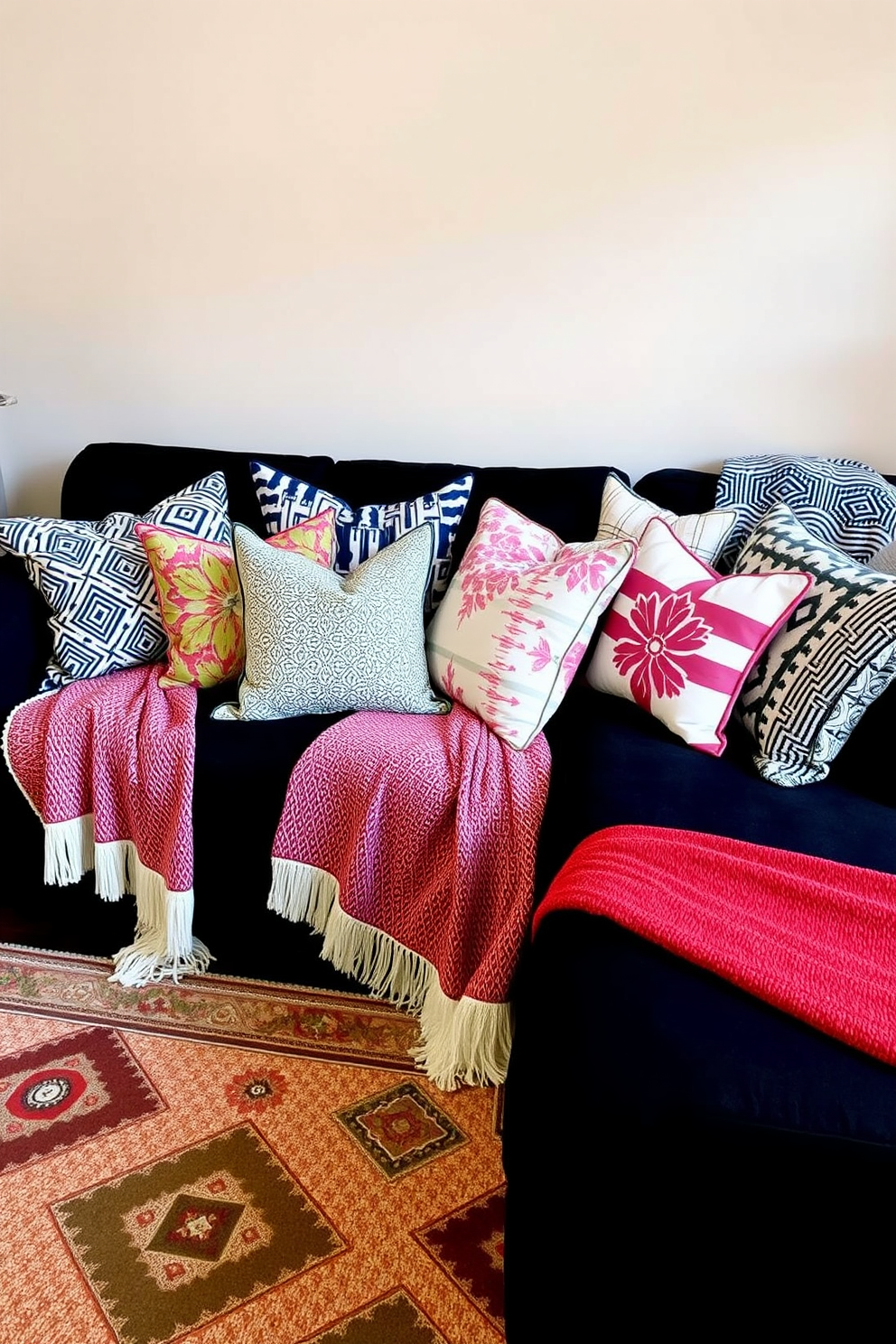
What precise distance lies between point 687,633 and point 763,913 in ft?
2.24

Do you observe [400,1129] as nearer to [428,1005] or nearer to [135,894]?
[428,1005]

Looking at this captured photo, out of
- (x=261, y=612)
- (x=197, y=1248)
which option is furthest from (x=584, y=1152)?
(x=261, y=612)

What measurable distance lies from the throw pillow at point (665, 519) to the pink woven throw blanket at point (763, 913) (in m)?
0.76

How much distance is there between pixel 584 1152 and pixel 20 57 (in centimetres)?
269

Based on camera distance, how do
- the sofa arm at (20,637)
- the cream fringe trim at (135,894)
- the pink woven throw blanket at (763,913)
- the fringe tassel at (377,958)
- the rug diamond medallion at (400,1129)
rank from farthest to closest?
the sofa arm at (20,637) < the cream fringe trim at (135,894) < the fringe tassel at (377,958) < the rug diamond medallion at (400,1129) < the pink woven throw blanket at (763,913)

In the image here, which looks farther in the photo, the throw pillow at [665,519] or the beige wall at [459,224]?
the beige wall at [459,224]

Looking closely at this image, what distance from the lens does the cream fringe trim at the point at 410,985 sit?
1613 mm

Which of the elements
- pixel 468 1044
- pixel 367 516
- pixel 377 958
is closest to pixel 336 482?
pixel 367 516

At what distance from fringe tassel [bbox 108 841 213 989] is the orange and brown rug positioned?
0.11 ft

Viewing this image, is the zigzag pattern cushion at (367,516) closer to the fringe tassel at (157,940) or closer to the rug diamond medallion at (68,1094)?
the fringe tassel at (157,940)

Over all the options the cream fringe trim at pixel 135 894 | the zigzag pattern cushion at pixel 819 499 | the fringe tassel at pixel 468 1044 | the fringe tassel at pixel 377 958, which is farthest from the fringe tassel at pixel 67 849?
the zigzag pattern cushion at pixel 819 499

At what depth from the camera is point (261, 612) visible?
1945mm

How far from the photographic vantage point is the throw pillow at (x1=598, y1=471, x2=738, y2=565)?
206 cm

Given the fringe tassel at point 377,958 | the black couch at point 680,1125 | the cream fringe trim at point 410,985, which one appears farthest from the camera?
the fringe tassel at point 377,958
